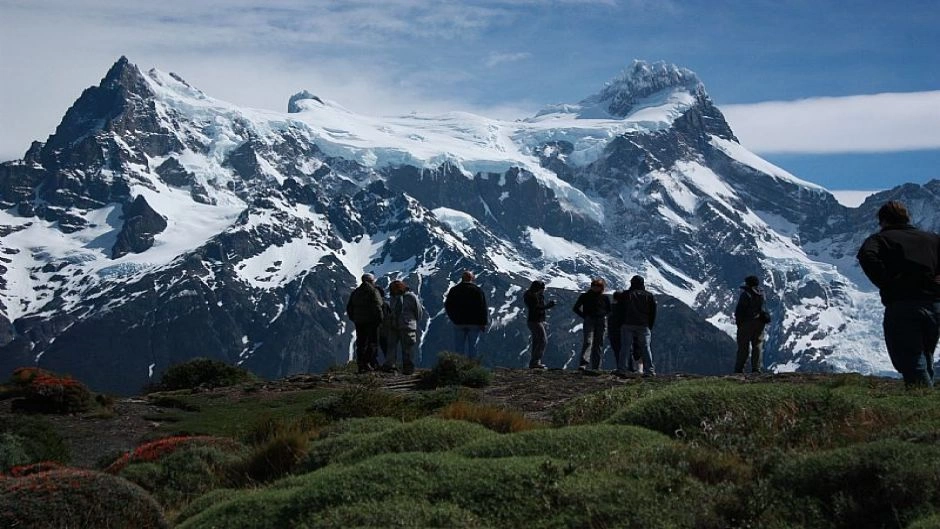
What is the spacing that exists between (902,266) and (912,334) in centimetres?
87

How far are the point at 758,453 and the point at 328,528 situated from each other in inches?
174

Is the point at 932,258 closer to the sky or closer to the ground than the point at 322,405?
closer to the sky

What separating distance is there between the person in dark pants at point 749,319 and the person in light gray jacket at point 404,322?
7748mm

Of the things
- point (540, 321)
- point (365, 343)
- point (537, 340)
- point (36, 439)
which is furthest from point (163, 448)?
point (537, 340)

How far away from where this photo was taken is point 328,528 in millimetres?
10742

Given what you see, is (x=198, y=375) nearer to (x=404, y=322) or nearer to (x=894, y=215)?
(x=404, y=322)

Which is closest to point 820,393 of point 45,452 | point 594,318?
point 45,452

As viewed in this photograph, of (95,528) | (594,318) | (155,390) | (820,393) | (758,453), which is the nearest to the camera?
(758,453)

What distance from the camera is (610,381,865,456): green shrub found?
529 inches

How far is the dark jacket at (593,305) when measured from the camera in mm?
33562

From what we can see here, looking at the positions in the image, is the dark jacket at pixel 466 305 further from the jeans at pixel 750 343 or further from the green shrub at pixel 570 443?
the green shrub at pixel 570 443

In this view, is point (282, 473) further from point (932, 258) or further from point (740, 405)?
point (932, 258)

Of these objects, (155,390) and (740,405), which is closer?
(740,405)

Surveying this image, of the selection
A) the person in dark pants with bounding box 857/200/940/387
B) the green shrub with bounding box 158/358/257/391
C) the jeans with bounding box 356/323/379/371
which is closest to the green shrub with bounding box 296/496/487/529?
the person in dark pants with bounding box 857/200/940/387
